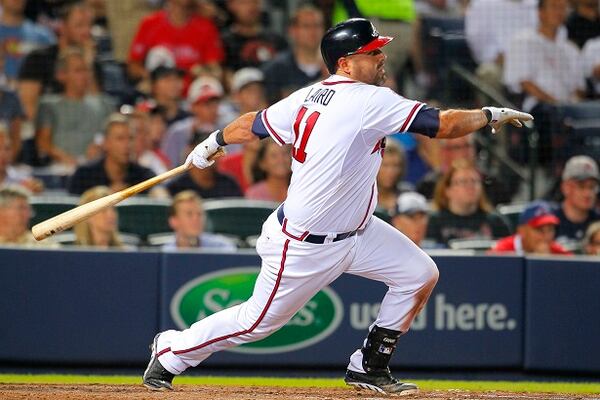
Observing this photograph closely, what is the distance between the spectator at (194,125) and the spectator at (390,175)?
5.48ft

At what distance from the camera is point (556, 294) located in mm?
8273

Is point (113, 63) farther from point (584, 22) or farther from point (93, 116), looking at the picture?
point (584, 22)

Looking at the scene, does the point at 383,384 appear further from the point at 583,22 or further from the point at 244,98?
the point at 583,22

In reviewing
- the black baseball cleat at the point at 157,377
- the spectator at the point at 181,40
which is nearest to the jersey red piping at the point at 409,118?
the black baseball cleat at the point at 157,377

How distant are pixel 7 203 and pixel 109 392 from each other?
8.77 feet

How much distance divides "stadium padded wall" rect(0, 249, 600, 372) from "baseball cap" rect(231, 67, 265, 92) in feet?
9.00

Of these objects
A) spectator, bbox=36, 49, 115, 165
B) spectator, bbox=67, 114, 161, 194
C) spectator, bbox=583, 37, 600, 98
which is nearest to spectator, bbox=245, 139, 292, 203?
spectator, bbox=67, 114, 161, 194

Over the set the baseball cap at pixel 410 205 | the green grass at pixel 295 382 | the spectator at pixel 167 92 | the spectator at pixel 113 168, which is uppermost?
the spectator at pixel 167 92

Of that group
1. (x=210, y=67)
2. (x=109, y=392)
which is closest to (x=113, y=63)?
(x=210, y=67)

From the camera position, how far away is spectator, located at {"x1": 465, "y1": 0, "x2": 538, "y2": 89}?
10.9 m

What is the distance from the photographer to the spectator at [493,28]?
10.9 meters

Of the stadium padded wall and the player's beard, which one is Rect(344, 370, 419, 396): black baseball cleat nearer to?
the player's beard

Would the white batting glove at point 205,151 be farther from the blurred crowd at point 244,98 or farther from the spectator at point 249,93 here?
the spectator at point 249,93

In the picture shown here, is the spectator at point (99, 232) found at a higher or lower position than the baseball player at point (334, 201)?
lower
